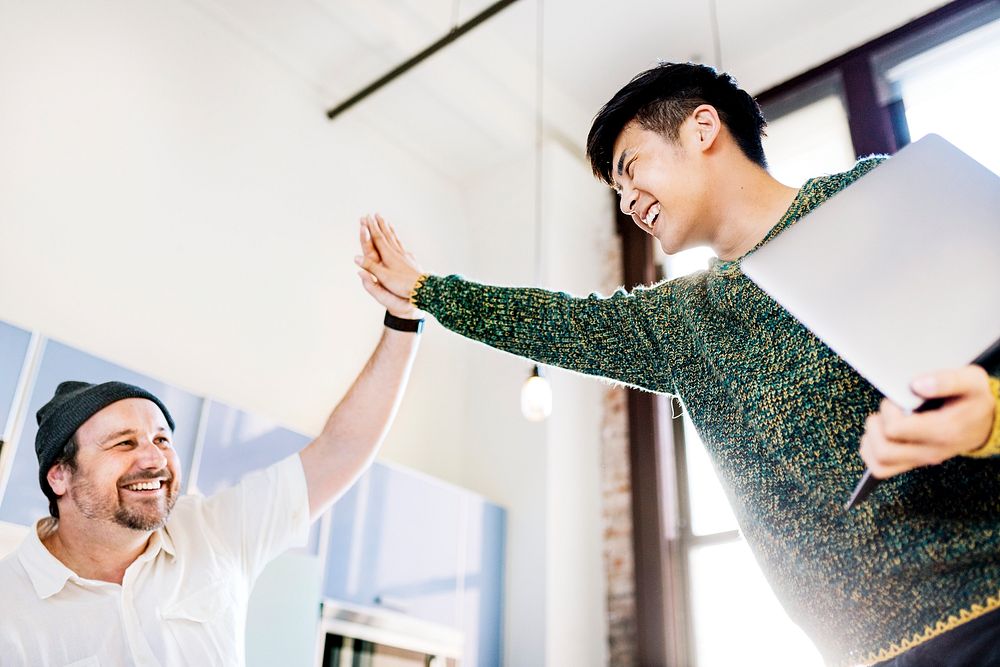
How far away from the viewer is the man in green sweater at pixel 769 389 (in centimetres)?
90

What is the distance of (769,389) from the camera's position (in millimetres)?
1108

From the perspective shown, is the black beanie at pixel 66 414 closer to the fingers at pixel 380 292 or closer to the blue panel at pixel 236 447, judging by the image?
the fingers at pixel 380 292

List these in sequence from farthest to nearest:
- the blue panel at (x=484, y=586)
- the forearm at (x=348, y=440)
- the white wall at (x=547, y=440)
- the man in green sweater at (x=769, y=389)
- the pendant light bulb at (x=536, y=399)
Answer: the white wall at (x=547, y=440) → the blue panel at (x=484, y=586) → the pendant light bulb at (x=536, y=399) → the forearm at (x=348, y=440) → the man in green sweater at (x=769, y=389)

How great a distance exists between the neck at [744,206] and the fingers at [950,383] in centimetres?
53

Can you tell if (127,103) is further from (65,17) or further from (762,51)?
(762,51)

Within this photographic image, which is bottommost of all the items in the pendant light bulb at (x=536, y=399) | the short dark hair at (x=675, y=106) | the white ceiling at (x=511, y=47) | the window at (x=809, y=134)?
the short dark hair at (x=675, y=106)

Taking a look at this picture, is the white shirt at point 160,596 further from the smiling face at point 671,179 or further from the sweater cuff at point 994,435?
the sweater cuff at point 994,435

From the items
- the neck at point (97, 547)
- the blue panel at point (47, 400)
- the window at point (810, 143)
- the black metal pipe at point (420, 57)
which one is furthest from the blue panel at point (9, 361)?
the window at point (810, 143)

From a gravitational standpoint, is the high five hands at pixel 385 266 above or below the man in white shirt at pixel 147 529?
above

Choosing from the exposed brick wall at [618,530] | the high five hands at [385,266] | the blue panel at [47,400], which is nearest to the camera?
the high five hands at [385,266]

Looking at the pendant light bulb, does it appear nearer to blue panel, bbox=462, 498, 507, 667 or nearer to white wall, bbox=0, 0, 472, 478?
blue panel, bbox=462, 498, 507, 667

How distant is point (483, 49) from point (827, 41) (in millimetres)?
1703

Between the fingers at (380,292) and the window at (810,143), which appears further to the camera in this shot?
the window at (810,143)

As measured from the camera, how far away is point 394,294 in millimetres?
1634
